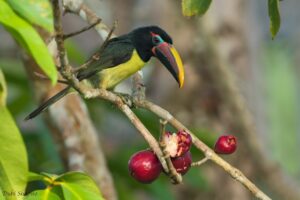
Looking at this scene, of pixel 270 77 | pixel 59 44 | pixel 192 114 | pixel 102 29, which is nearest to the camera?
pixel 59 44

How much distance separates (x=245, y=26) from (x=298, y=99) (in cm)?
575

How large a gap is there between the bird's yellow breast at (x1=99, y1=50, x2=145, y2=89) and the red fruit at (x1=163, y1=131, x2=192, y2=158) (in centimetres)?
104

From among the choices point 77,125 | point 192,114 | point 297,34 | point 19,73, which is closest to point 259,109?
point 192,114

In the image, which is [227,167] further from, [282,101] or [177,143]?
[282,101]

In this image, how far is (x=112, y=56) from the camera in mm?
3029

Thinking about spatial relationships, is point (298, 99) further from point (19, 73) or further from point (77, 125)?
point (77, 125)

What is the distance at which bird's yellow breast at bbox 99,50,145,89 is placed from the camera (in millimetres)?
3027

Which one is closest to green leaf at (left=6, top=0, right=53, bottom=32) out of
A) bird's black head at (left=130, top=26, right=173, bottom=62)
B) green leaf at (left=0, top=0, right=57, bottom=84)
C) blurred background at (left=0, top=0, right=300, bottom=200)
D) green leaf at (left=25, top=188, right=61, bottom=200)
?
green leaf at (left=0, top=0, right=57, bottom=84)

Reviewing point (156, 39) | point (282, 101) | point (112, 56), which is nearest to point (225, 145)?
point (156, 39)

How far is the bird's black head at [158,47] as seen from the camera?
233 centimetres

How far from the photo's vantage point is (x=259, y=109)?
6.07 metres

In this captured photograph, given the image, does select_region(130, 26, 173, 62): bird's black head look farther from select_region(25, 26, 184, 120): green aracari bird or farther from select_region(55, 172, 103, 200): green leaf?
select_region(55, 172, 103, 200): green leaf

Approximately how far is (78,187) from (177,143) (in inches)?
9.7

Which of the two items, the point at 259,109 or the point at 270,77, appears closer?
the point at 259,109
